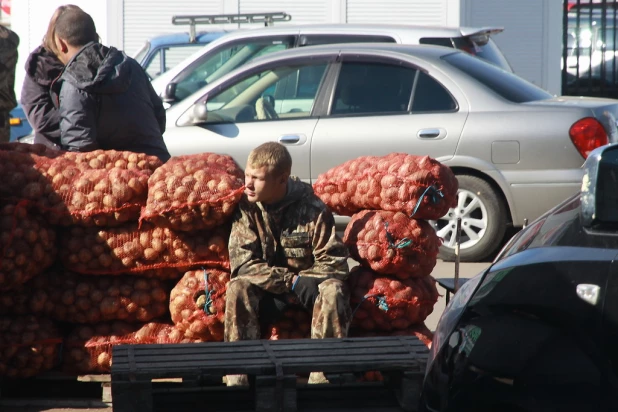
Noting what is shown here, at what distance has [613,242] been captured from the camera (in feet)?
10.1

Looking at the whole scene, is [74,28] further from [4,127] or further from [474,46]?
[474,46]

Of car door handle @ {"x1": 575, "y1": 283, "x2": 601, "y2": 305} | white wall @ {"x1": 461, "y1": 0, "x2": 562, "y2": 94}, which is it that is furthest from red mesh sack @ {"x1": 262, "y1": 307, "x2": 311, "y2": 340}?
white wall @ {"x1": 461, "y1": 0, "x2": 562, "y2": 94}

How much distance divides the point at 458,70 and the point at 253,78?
1743 millimetres

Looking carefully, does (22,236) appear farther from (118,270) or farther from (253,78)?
(253,78)

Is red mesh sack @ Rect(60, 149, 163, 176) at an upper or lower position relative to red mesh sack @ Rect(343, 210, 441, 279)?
upper

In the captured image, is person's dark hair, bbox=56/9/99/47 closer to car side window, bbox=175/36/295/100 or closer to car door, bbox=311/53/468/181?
car door, bbox=311/53/468/181

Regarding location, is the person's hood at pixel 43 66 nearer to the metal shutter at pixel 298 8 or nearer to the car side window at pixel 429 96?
the car side window at pixel 429 96

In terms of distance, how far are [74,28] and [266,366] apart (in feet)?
7.60

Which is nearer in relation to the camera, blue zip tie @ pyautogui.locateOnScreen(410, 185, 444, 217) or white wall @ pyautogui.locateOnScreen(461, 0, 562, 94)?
blue zip tie @ pyautogui.locateOnScreen(410, 185, 444, 217)

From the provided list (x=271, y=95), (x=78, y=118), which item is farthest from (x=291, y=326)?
(x=271, y=95)

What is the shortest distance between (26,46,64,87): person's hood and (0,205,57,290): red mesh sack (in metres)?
1.04

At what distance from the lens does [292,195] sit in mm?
4992

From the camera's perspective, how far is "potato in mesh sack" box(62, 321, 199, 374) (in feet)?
16.4

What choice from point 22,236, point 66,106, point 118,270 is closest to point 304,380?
point 118,270
